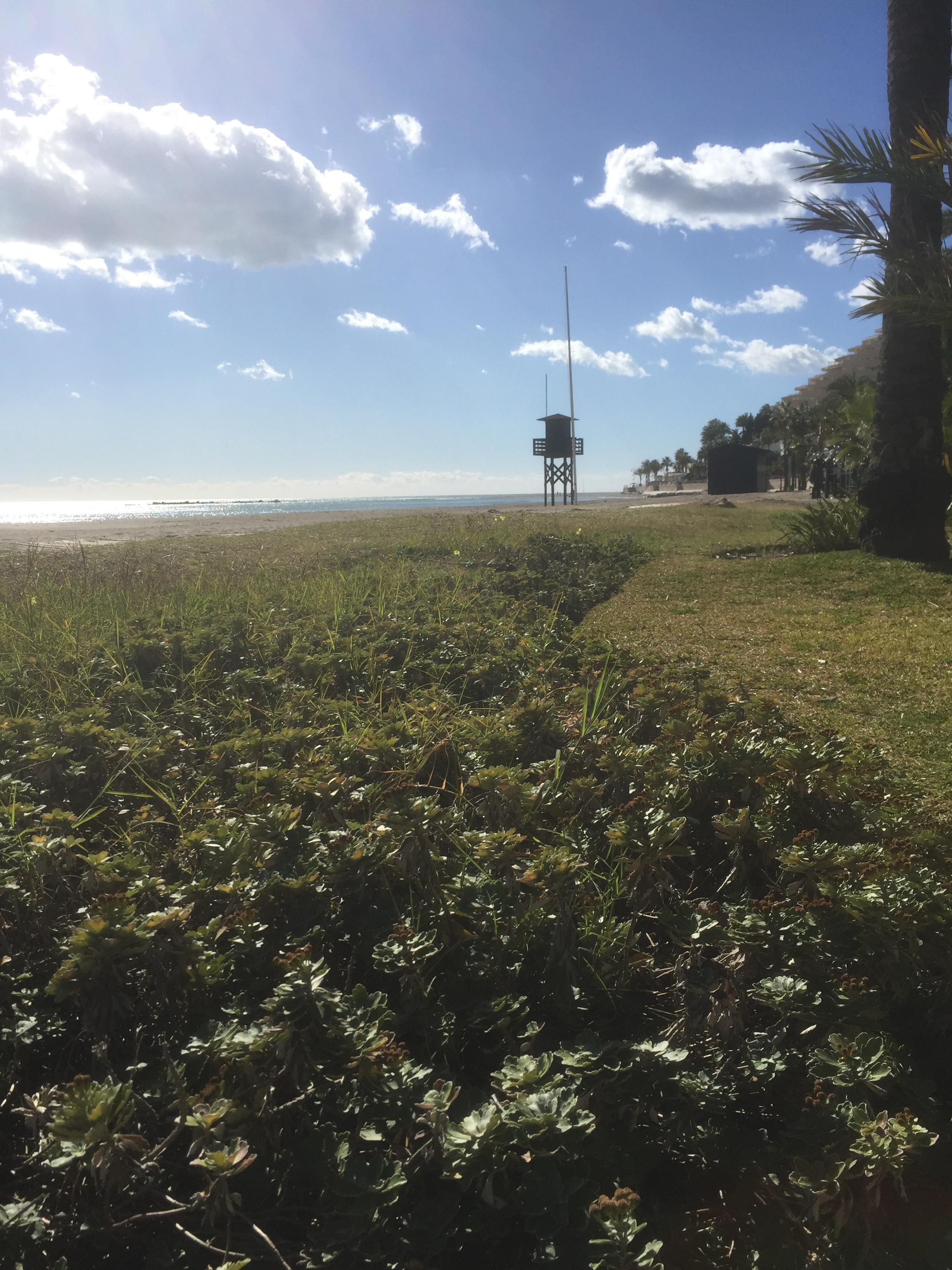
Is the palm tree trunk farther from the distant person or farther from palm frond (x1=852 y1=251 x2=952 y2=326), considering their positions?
the distant person

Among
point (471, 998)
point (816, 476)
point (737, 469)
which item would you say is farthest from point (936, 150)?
point (737, 469)

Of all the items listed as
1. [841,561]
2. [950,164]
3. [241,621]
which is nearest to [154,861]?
[241,621]

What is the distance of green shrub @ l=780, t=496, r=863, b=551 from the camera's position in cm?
888

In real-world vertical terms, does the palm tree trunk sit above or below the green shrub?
above

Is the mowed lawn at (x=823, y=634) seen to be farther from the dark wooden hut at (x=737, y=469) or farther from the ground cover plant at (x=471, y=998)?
the dark wooden hut at (x=737, y=469)

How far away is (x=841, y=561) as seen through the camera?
7.69 metres

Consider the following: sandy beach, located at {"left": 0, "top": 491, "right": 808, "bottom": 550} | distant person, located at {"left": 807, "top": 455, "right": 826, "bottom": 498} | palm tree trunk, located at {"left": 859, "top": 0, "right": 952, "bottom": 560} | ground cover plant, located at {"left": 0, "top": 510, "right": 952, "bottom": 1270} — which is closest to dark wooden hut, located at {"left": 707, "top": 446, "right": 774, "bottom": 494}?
sandy beach, located at {"left": 0, "top": 491, "right": 808, "bottom": 550}

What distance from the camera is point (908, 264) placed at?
600 cm

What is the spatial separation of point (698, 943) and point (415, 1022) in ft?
2.05

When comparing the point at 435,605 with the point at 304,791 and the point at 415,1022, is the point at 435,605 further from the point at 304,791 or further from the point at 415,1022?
the point at 415,1022

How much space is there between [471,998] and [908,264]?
6494 millimetres

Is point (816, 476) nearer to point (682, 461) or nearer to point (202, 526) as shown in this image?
point (202, 526)

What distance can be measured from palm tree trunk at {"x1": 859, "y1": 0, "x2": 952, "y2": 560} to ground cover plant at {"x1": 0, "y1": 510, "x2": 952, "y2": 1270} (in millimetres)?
5679

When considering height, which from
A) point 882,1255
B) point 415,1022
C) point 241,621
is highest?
point 241,621
